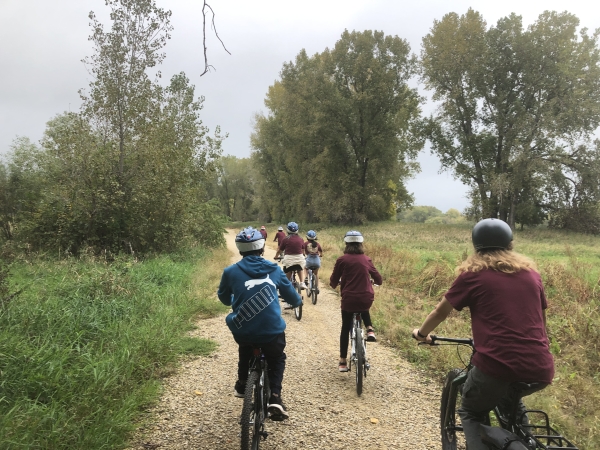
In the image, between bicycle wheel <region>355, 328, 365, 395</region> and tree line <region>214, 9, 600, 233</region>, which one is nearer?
bicycle wheel <region>355, 328, 365, 395</region>

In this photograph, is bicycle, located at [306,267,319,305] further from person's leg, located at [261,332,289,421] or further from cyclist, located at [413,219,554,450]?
cyclist, located at [413,219,554,450]

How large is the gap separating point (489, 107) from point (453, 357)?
37006 millimetres

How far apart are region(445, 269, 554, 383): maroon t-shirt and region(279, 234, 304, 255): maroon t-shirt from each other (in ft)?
23.1

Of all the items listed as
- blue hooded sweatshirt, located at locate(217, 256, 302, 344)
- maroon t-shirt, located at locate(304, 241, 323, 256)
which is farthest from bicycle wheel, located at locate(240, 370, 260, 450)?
maroon t-shirt, located at locate(304, 241, 323, 256)

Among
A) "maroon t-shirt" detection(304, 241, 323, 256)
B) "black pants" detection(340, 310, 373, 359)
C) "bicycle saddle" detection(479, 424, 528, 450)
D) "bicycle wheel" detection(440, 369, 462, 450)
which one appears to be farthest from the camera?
"maroon t-shirt" detection(304, 241, 323, 256)

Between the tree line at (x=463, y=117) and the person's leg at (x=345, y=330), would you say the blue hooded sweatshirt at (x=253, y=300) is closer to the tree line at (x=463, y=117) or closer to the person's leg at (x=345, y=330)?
the person's leg at (x=345, y=330)

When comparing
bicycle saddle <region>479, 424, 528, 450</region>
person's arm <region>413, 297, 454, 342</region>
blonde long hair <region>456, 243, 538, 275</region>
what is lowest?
bicycle saddle <region>479, 424, 528, 450</region>

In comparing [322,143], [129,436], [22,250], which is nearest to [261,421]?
[129,436]

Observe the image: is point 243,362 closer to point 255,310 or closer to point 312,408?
point 255,310

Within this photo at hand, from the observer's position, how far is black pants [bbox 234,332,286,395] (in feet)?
11.5

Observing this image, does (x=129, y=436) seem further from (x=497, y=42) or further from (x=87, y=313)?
(x=497, y=42)

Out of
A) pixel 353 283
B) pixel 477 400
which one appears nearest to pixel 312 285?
pixel 353 283

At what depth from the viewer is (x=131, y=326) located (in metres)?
6.29

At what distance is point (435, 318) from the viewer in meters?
2.95
